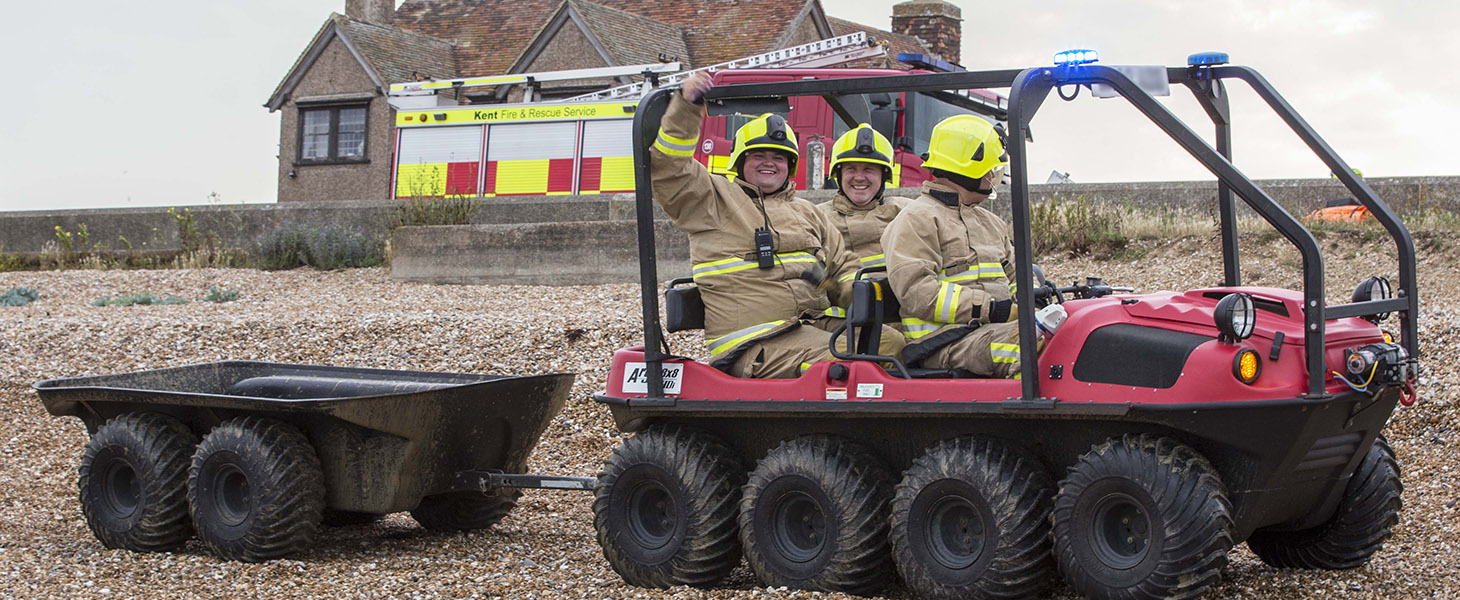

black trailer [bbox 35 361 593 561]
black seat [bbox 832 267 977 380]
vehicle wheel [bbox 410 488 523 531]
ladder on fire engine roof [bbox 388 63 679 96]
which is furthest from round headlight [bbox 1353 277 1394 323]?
ladder on fire engine roof [bbox 388 63 679 96]

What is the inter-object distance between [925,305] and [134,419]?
418 cm

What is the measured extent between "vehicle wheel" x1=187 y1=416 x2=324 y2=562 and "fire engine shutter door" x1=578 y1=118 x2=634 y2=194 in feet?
46.6

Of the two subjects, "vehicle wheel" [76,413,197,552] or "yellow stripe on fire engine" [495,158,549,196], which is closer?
"vehicle wheel" [76,413,197,552]

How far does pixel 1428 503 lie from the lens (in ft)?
24.3

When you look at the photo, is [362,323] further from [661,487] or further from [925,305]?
[925,305]

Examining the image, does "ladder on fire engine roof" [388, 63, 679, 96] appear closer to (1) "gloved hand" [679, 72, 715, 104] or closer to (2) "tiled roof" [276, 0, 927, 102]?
(2) "tiled roof" [276, 0, 927, 102]

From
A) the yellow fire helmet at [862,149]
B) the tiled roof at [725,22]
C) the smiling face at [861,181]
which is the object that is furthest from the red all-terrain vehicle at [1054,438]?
the tiled roof at [725,22]

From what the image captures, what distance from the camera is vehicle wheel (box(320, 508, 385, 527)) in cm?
804

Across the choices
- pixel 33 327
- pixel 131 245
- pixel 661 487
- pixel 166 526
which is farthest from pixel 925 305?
pixel 131 245

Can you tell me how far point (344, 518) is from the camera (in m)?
8.12

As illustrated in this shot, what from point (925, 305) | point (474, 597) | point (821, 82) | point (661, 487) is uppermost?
point (821, 82)

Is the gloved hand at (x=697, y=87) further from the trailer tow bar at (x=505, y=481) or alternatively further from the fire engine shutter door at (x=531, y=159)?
the fire engine shutter door at (x=531, y=159)

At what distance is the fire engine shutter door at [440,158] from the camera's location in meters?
23.0

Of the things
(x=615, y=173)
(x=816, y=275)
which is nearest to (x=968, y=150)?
(x=816, y=275)
